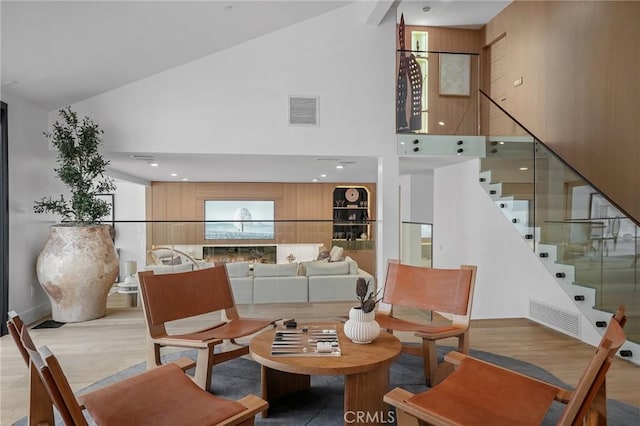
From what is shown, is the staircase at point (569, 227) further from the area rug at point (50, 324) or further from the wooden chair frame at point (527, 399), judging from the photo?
the area rug at point (50, 324)

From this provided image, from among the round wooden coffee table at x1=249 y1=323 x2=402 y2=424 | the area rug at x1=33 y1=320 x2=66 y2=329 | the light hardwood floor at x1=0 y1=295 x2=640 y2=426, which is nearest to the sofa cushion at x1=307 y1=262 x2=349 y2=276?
the light hardwood floor at x1=0 y1=295 x2=640 y2=426

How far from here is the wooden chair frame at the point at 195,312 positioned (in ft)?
8.32

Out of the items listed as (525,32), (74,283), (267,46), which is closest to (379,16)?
(267,46)

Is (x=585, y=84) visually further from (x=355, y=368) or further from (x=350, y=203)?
(x=350, y=203)

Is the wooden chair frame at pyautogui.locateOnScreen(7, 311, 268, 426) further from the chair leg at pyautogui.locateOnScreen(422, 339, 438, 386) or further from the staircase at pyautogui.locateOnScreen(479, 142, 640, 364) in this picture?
the staircase at pyautogui.locateOnScreen(479, 142, 640, 364)

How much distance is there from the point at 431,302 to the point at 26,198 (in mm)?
4423

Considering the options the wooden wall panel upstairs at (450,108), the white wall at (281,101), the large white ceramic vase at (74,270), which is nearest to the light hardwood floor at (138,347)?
the large white ceramic vase at (74,270)

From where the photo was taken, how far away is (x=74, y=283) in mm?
4410

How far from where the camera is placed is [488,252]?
225 inches

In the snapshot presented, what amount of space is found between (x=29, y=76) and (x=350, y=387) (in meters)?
4.11

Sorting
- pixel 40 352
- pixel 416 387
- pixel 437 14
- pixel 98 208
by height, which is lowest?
pixel 416 387

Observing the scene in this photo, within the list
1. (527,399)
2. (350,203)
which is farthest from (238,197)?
(527,399)

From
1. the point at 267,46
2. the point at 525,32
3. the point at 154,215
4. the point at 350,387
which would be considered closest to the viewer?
the point at 350,387

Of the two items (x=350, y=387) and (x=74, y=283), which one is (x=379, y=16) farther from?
(x=74, y=283)
